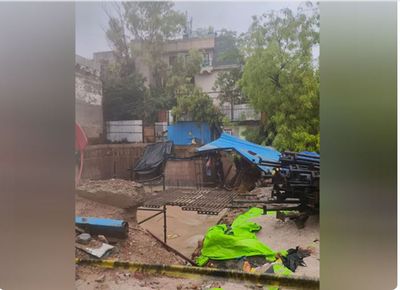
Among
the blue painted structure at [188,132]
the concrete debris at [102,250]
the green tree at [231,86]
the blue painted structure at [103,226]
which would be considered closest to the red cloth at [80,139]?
the blue painted structure at [103,226]

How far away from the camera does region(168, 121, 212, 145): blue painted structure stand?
9.02 feet

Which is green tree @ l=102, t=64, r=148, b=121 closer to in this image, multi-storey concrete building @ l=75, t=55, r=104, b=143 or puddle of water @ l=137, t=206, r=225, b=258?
multi-storey concrete building @ l=75, t=55, r=104, b=143

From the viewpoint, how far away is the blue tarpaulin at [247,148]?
269 cm

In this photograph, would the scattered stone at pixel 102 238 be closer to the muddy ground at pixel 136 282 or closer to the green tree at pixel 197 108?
the muddy ground at pixel 136 282

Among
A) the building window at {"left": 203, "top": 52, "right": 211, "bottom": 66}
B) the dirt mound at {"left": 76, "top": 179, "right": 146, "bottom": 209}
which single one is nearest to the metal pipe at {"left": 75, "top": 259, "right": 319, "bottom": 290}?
the dirt mound at {"left": 76, "top": 179, "right": 146, "bottom": 209}

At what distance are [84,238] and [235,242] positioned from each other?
1313mm

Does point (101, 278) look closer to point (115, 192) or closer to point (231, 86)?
point (115, 192)

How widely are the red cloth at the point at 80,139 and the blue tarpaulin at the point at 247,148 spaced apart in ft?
3.46

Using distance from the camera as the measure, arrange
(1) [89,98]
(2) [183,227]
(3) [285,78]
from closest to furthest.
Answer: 1. (3) [285,78]
2. (2) [183,227]
3. (1) [89,98]

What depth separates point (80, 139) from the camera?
9.60ft

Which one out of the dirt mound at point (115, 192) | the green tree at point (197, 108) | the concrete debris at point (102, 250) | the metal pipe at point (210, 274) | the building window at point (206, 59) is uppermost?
the building window at point (206, 59)

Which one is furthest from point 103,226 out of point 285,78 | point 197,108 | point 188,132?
point 285,78
